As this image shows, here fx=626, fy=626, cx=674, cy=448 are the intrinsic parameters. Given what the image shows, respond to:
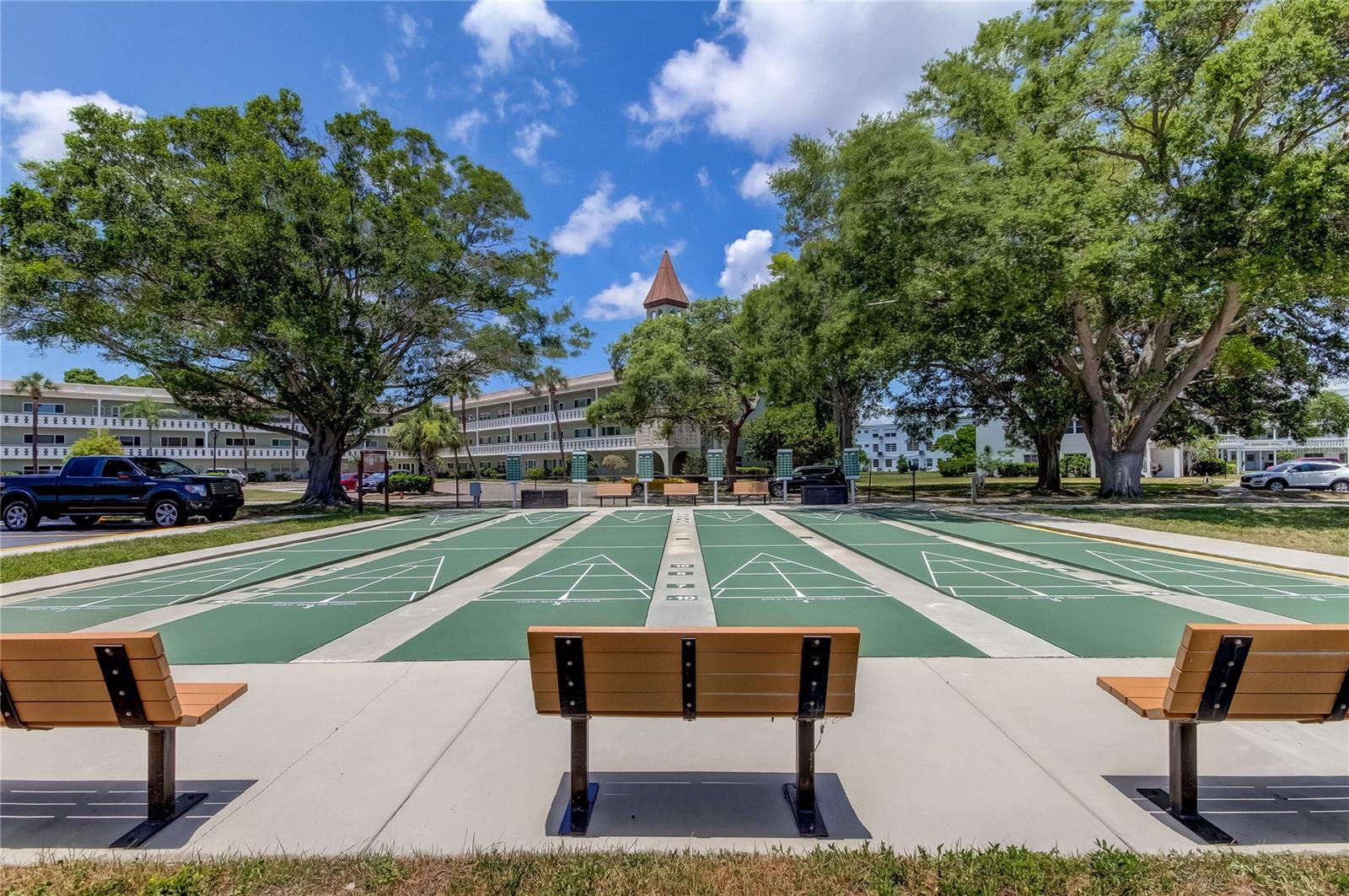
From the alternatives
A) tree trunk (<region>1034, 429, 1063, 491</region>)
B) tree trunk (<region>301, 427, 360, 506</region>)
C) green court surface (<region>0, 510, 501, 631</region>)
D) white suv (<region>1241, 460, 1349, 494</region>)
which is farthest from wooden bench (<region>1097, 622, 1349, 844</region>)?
white suv (<region>1241, 460, 1349, 494</region>)

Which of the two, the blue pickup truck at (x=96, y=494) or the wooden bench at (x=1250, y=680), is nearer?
the wooden bench at (x=1250, y=680)

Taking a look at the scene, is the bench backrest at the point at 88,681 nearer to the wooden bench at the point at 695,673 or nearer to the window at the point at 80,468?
the wooden bench at the point at 695,673

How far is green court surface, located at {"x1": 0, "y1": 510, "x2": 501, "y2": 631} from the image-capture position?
7.21 m

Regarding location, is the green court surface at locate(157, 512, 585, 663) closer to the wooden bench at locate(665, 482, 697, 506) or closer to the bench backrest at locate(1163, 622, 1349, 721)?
the bench backrest at locate(1163, 622, 1349, 721)

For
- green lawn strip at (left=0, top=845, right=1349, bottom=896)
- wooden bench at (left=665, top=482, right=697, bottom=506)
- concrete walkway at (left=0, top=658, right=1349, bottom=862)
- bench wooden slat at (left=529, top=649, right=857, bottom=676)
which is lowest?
wooden bench at (left=665, top=482, right=697, bottom=506)

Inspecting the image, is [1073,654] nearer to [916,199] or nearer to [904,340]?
[916,199]

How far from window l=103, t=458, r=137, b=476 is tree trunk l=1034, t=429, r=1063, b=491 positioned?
34.8 meters

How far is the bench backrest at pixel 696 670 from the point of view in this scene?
291 cm

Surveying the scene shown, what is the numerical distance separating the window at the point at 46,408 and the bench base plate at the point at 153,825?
229 ft

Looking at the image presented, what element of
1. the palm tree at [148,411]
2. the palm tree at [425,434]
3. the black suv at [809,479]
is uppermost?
the palm tree at [148,411]

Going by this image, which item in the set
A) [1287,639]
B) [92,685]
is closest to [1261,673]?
[1287,639]

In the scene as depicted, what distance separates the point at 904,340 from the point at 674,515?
1102cm

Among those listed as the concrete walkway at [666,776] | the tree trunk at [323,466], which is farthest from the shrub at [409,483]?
the concrete walkway at [666,776]

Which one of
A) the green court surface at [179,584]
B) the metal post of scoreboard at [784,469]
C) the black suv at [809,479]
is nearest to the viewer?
the green court surface at [179,584]
